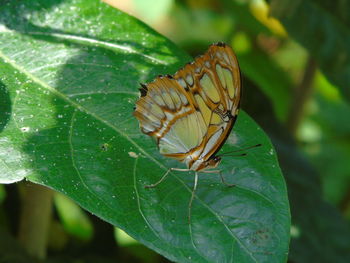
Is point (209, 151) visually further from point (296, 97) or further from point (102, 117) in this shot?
point (296, 97)

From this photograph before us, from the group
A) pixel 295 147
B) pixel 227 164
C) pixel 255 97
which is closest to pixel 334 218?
pixel 295 147

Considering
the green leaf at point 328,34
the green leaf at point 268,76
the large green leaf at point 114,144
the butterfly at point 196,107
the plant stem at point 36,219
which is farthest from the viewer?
the green leaf at point 268,76

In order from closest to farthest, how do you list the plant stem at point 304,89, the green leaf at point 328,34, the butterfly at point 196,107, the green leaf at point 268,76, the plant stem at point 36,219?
the butterfly at point 196,107 < the plant stem at point 36,219 < the green leaf at point 328,34 < the plant stem at point 304,89 < the green leaf at point 268,76

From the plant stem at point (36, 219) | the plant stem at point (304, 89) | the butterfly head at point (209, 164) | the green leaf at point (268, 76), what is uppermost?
the butterfly head at point (209, 164)

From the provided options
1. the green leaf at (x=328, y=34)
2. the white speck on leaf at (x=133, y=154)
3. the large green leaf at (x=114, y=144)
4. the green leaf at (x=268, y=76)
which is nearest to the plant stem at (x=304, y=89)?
the green leaf at (x=328, y=34)

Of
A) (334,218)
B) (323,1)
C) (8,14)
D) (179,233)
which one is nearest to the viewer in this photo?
(179,233)

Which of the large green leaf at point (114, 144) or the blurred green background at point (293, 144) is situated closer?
the large green leaf at point (114, 144)

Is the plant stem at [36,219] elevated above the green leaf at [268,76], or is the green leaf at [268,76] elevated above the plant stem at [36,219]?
the green leaf at [268,76]

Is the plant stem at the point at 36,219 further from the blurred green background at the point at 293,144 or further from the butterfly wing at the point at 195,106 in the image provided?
the butterfly wing at the point at 195,106

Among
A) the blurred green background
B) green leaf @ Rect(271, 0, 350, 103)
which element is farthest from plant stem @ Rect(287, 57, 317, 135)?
green leaf @ Rect(271, 0, 350, 103)
